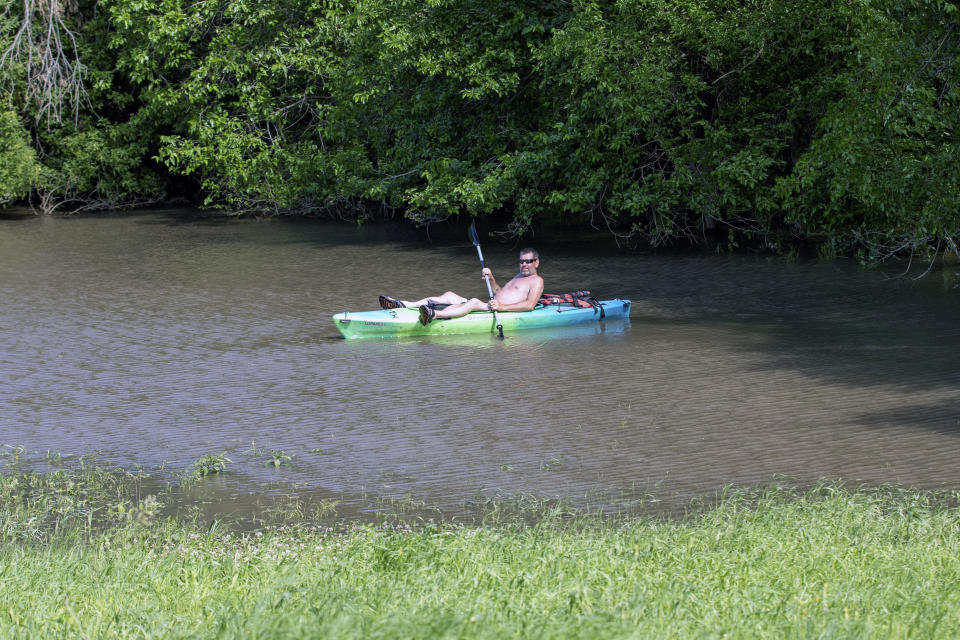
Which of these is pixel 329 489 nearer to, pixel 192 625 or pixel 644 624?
pixel 192 625

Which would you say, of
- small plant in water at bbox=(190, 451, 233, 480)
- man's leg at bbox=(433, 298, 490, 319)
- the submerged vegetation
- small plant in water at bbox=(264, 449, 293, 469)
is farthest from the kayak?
small plant in water at bbox=(190, 451, 233, 480)

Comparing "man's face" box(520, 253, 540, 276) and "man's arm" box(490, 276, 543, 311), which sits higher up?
"man's face" box(520, 253, 540, 276)

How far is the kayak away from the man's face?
1.49 ft

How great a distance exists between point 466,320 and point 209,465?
571cm

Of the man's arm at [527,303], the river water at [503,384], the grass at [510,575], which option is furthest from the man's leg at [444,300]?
the grass at [510,575]

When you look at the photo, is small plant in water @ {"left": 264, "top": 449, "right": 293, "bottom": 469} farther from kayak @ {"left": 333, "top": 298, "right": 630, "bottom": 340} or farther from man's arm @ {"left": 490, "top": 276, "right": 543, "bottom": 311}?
man's arm @ {"left": 490, "top": 276, "right": 543, "bottom": 311}

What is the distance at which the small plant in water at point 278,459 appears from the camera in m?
7.85

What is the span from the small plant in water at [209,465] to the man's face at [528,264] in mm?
6160

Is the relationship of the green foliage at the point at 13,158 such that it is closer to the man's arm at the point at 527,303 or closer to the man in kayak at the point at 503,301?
the man in kayak at the point at 503,301

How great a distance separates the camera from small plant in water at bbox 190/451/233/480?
7590 mm

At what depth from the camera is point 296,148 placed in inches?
998

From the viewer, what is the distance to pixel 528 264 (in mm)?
13430

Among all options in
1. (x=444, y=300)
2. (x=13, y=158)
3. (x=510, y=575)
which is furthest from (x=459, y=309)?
A: (x=13, y=158)

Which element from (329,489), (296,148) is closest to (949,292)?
(329,489)
